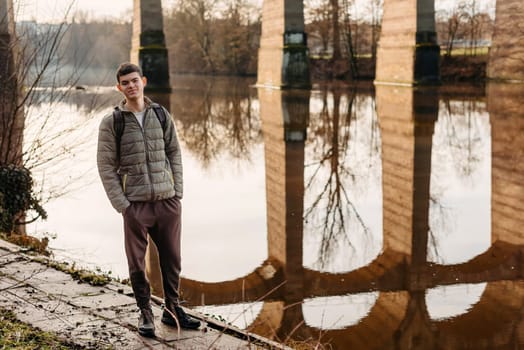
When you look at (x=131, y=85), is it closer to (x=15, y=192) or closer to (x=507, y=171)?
(x=15, y=192)

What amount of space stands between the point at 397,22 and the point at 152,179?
2367cm

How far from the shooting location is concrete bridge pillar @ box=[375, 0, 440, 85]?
24.8 meters

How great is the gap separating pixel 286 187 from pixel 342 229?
189 cm

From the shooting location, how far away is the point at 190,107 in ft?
68.6

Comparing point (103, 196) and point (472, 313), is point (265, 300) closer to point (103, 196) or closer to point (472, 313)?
point (472, 313)

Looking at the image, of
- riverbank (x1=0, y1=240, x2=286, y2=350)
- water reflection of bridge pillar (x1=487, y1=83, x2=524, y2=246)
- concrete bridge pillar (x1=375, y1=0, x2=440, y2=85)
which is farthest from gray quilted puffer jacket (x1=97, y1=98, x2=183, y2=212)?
concrete bridge pillar (x1=375, y1=0, x2=440, y2=85)

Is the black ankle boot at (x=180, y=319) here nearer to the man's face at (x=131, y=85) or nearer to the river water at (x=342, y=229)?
the river water at (x=342, y=229)

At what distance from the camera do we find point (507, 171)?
9680 millimetres

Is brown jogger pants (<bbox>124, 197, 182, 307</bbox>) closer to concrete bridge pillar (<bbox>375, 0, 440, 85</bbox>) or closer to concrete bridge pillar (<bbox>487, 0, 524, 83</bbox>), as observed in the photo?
concrete bridge pillar (<bbox>375, 0, 440, 85</bbox>)

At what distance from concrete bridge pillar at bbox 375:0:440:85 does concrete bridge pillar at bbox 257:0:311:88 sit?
10.1ft

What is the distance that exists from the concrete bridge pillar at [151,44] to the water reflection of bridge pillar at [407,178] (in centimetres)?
1058

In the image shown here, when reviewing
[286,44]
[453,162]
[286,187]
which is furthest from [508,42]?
[286,187]

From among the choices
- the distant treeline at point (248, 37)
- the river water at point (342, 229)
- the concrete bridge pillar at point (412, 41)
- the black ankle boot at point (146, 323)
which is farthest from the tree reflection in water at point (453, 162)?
the distant treeline at point (248, 37)

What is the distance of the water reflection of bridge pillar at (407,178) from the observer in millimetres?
6778
